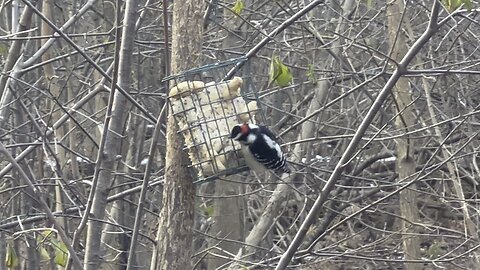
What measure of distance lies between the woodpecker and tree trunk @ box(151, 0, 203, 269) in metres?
0.26

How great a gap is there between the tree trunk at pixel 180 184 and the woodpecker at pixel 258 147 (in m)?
0.26

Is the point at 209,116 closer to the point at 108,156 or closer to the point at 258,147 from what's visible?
the point at 258,147

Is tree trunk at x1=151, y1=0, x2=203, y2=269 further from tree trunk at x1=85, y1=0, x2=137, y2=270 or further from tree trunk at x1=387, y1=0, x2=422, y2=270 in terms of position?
tree trunk at x1=387, y1=0, x2=422, y2=270

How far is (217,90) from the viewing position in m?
3.45

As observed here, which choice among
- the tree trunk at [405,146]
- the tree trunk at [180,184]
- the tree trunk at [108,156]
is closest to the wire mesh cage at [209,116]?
the tree trunk at [180,184]

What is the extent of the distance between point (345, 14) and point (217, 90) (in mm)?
3228

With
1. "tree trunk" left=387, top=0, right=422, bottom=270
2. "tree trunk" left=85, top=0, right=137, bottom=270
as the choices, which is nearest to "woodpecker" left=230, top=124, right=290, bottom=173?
"tree trunk" left=85, top=0, right=137, bottom=270

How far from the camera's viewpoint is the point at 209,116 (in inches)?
137

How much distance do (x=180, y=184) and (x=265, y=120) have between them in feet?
2.46

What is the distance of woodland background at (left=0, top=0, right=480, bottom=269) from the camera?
365cm

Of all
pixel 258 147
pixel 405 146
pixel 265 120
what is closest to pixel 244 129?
pixel 258 147

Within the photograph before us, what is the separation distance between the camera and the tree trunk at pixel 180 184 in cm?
330

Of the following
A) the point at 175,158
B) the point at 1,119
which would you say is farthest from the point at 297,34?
the point at 175,158

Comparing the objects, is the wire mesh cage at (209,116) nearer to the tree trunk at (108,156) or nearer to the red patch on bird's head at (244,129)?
the red patch on bird's head at (244,129)
